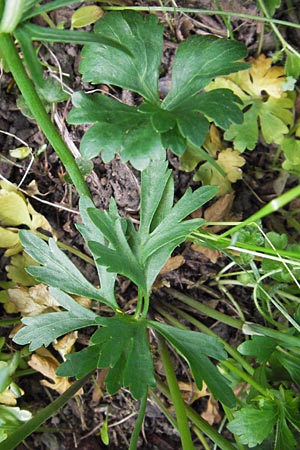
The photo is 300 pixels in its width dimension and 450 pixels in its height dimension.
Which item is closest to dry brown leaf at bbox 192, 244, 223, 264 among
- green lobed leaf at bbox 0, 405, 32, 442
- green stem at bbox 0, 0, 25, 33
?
green lobed leaf at bbox 0, 405, 32, 442

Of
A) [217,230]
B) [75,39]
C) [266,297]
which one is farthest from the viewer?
[217,230]

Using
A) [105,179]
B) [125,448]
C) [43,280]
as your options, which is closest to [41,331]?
[43,280]

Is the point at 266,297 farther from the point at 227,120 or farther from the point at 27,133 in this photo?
the point at 27,133

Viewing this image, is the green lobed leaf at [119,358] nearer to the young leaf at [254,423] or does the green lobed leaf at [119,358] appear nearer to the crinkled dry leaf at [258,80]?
the young leaf at [254,423]

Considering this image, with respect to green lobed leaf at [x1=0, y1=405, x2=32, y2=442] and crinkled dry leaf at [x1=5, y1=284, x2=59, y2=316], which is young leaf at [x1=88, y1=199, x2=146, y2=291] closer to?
crinkled dry leaf at [x1=5, y1=284, x2=59, y2=316]

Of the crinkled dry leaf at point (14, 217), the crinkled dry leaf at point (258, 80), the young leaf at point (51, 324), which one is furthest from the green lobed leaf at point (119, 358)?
the crinkled dry leaf at point (258, 80)
